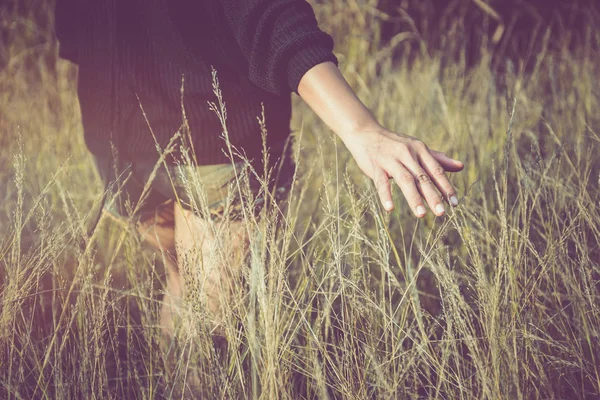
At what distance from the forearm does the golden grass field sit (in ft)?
0.30

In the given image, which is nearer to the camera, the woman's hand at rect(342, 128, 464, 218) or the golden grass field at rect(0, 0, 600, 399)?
the woman's hand at rect(342, 128, 464, 218)

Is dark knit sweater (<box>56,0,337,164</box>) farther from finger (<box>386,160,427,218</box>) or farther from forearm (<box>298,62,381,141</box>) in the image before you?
finger (<box>386,160,427,218</box>)

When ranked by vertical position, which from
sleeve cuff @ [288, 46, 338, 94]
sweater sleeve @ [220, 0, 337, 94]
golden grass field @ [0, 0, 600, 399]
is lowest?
golden grass field @ [0, 0, 600, 399]

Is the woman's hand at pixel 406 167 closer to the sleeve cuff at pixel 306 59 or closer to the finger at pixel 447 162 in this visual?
the finger at pixel 447 162

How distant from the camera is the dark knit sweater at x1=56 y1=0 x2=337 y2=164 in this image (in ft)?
2.86

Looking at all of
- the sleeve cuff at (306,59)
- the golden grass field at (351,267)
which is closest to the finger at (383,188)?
the golden grass field at (351,267)

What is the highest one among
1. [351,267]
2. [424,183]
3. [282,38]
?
[282,38]

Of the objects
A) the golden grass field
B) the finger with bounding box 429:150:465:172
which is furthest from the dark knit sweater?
the finger with bounding box 429:150:465:172

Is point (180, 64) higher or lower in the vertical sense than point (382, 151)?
higher

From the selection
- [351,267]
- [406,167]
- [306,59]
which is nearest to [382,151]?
[406,167]

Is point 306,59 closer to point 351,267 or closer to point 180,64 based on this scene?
point 180,64

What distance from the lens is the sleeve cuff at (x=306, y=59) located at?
836 mm

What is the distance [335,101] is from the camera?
2.63 ft

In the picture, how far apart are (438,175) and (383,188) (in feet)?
0.29
